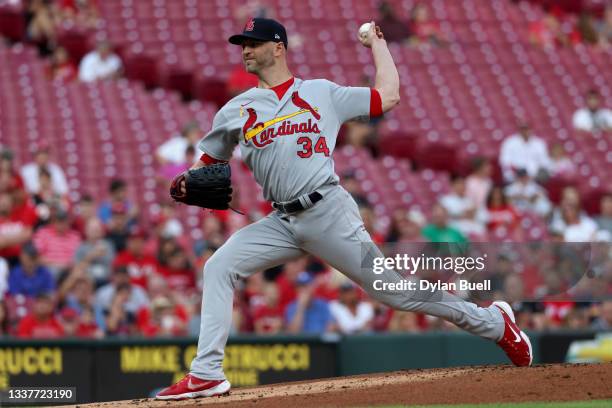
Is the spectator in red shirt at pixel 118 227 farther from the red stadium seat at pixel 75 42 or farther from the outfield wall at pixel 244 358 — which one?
the red stadium seat at pixel 75 42

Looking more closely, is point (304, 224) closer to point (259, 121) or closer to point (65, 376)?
point (259, 121)

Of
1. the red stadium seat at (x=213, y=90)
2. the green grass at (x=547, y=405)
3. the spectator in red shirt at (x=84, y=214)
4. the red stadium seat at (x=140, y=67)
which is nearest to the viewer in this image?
the green grass at (x=547, y=405)

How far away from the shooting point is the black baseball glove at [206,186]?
6102 millimetres

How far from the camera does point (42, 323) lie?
31.6ft

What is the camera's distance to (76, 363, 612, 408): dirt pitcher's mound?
5984 mm

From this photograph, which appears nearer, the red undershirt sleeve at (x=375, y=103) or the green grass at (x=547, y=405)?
the green grass at (x=547, y=405)

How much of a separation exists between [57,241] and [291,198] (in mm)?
5260

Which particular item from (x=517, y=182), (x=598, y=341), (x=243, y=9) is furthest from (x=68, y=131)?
(x=598, y=341)

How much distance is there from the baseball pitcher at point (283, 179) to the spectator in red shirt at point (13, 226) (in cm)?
460

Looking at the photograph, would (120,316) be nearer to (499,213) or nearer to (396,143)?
(499,213)

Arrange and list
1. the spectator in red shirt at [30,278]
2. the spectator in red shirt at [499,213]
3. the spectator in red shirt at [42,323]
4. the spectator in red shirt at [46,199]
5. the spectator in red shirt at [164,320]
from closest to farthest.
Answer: the spectator in red shirt at [42,323], the spectator in red shirt at [164,320], the spectator in red shirt at [30,278], the spectator in red shirt at [46,199], the spectator in red shirt at [499,213]

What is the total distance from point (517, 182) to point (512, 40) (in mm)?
4003

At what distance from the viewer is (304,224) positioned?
19.7 ft

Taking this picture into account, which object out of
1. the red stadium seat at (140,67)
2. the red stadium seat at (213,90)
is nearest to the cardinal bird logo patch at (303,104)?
the red stadium seat at (213,90)
